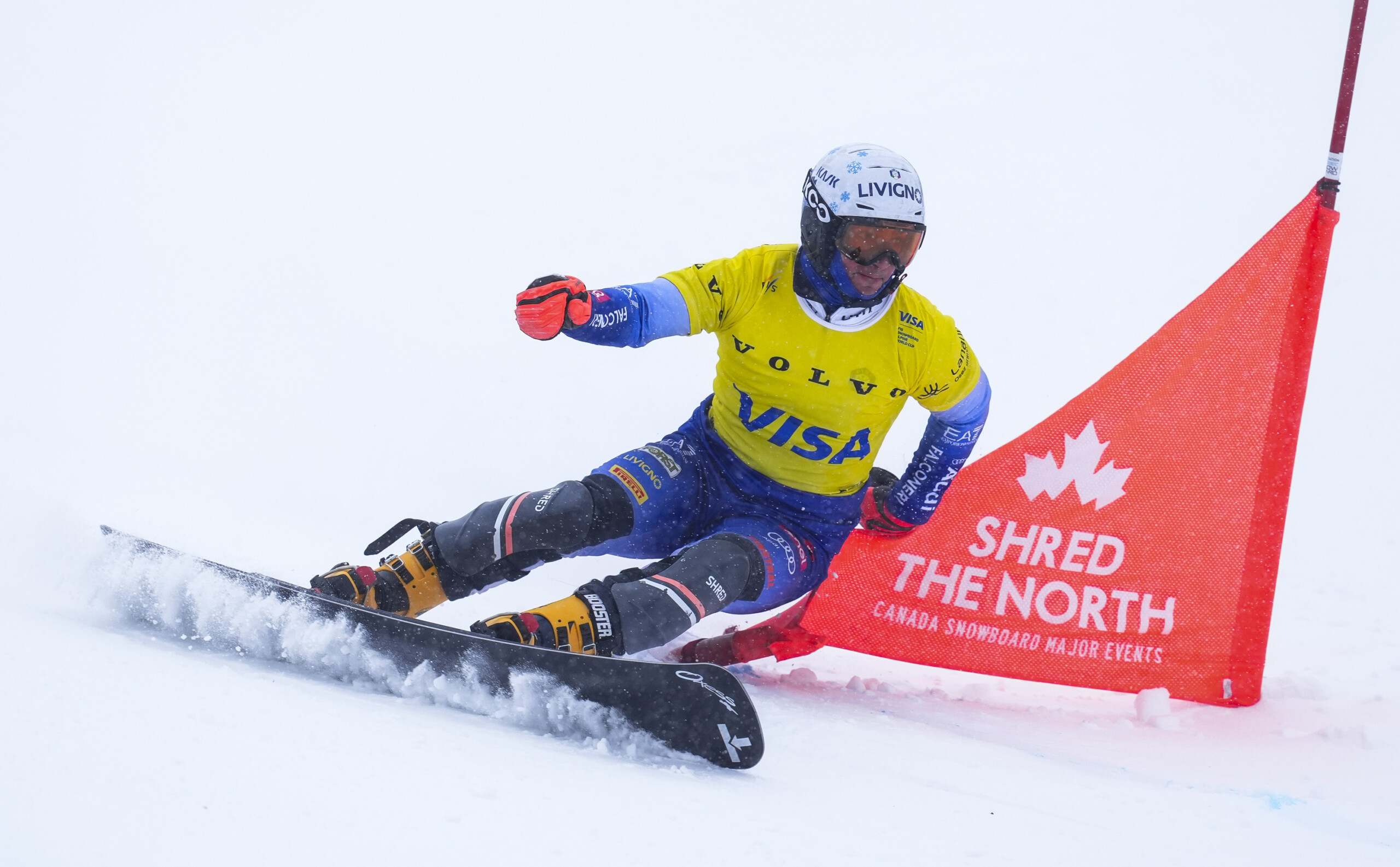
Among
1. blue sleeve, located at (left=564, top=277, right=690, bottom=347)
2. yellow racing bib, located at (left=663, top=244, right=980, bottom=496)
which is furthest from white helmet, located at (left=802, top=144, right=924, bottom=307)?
blue sleeve, located at (left=564, top=277, right=690, bottom=347)

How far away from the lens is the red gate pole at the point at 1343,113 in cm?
334

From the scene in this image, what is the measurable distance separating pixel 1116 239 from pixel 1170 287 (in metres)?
0.89

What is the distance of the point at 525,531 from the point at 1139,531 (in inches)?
79.0

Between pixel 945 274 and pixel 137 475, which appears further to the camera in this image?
pixel 945 274

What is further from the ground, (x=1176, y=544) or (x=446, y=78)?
(x=446, y=78)

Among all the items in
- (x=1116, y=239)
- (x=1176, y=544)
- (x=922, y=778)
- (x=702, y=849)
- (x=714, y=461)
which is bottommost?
(x=702, y=849)

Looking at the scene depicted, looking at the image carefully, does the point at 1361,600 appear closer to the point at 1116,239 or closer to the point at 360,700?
the point at 360,700

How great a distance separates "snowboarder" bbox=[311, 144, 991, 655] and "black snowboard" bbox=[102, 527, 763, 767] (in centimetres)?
21

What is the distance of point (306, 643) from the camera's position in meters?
2.54

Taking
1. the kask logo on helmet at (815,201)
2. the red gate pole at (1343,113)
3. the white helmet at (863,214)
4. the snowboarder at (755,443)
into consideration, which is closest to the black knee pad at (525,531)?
the snowboarder at (755,443)

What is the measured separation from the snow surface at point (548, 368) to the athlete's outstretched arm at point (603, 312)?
905 mm

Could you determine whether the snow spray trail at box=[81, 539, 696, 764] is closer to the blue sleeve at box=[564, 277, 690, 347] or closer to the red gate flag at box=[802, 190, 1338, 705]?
the blue sleeve at box=[564, 277, 690, 347]

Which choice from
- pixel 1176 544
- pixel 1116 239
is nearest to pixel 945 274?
pixel 1116 239

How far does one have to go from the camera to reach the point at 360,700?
2.35 metres
